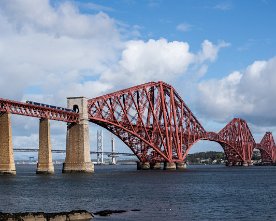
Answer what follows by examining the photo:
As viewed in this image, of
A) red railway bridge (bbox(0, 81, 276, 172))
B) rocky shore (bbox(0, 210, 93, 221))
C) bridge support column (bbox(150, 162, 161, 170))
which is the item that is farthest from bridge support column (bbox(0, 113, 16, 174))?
bridge support column (bbox(150, 162, 161, 170))

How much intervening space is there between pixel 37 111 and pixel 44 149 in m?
9.01

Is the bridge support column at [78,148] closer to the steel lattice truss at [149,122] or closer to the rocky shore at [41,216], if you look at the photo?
the steel lattice truss at [149,122]


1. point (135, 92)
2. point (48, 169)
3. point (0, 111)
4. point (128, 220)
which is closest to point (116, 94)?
point (135, 92)

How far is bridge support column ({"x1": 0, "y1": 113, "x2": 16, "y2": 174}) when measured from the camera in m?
93.8

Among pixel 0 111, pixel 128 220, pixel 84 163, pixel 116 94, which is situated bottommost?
pixel 128 220

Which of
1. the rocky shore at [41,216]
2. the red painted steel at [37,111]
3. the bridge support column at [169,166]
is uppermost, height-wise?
the red painted steel at [37,111]

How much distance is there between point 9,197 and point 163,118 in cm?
11281

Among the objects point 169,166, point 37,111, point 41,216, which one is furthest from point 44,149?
point 41,216

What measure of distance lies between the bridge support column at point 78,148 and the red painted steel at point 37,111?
6.38ft

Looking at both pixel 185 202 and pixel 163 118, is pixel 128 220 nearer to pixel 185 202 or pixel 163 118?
pixel 185 202

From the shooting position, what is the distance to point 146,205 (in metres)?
51.8

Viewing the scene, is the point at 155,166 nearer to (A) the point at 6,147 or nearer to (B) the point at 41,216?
(A) the point at 6,147

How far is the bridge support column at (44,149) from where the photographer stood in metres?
105

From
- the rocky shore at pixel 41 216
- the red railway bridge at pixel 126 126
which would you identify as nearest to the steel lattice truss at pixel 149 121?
the red railway bridge at pixel 126 126
